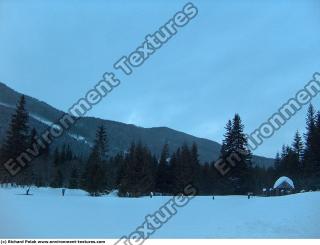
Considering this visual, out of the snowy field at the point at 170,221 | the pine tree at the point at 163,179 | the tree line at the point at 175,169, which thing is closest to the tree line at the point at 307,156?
the tree line at the point at 175,169

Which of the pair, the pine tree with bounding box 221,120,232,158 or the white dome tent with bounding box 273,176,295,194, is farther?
A: the pine tree with bounding box 221,120,232,158

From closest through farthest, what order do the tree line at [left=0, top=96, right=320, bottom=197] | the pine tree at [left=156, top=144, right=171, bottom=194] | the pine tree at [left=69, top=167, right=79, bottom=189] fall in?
the tree line at [left=0, top=96, right=320, bottom=197] < the pine tree at [left=156, top=144, right=171, bottom=194] < the pine tree at [left=69, top=167, right=79, bottom=189]

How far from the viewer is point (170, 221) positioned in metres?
21.6

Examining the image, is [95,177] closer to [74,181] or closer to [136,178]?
[136,178]

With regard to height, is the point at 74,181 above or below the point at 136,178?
above

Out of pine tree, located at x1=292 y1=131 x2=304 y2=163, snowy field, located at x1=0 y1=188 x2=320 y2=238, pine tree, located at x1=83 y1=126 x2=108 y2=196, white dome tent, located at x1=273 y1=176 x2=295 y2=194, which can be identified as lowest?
snowy field, located at x1=0 y1=188 x2=320 y2=238

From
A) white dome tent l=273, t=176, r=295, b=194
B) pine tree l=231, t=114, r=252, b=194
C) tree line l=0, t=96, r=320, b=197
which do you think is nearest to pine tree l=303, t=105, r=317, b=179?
tree line l=0, t=96, r=320, b=197

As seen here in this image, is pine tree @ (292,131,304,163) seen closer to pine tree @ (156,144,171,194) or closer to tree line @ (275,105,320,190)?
tree line @ (275,105,320,190)

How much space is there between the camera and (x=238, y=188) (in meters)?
54.2

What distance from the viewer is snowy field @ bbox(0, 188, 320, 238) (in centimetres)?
1897

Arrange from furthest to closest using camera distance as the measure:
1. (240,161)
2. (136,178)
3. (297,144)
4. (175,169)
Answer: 1. (297,144)
2. (175,169)
3. (136,178)
4. (240,161)

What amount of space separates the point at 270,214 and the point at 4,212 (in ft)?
39.3

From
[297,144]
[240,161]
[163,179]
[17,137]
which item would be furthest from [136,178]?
[297,144]

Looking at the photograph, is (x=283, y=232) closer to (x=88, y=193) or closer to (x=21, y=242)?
(x=21, y=242)
